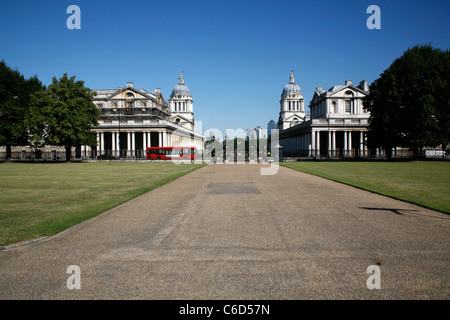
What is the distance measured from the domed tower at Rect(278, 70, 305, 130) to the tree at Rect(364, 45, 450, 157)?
70.1m

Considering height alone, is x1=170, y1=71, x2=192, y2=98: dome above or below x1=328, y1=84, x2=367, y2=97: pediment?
above

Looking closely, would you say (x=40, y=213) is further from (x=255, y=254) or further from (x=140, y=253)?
(x=255, y=254)

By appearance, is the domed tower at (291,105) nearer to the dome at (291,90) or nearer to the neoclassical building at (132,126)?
the dome at (291,90)

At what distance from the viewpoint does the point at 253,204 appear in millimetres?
10859

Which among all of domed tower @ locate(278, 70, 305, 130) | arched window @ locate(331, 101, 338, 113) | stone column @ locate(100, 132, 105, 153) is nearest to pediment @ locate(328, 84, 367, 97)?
arched window @ locate(331, 101, 338, 113)

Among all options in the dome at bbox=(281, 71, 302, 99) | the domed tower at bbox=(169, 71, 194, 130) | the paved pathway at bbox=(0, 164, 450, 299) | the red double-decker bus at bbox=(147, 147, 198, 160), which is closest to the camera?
the paved pathway at bbox=(0, 164, 450, 299)

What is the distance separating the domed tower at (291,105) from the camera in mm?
118875

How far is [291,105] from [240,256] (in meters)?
121

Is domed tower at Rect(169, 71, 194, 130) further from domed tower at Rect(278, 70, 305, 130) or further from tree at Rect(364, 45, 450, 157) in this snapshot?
tree at Rect(364, 45, 450, 157)

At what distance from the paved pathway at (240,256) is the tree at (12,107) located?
169 feet

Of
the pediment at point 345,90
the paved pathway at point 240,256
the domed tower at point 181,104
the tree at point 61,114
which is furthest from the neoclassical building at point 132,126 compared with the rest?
the paved pathway at point 240,256

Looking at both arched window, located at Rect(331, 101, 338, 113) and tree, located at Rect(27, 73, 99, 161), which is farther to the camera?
arched window, located at Rect(331, 101, 338, 113)

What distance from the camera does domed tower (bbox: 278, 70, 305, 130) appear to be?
119 meters

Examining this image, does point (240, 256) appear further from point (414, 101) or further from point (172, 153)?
point (172, 153)
